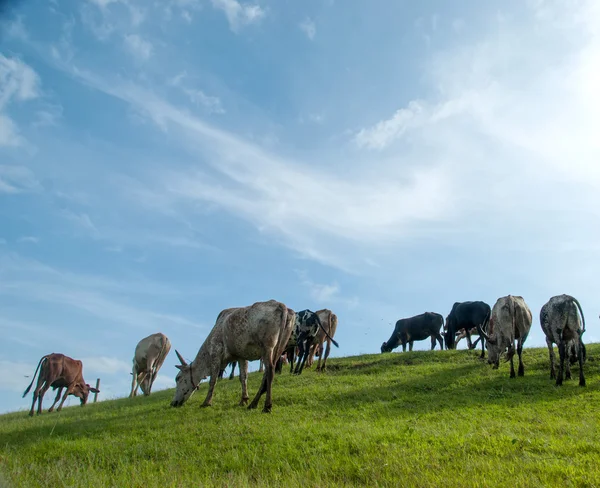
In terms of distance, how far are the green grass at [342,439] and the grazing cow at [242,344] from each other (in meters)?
0.65

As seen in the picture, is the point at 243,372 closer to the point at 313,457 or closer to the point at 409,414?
the point at 409,414

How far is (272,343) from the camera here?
14016 millimetres

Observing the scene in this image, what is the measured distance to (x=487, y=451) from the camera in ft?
27.3

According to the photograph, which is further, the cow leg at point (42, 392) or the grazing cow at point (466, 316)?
the grazing cow at point (466, 316)

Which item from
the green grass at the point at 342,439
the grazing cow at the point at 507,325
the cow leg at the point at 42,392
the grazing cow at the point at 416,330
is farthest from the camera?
the grazing cow at the point at 416,330

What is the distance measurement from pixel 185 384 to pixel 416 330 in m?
20.8

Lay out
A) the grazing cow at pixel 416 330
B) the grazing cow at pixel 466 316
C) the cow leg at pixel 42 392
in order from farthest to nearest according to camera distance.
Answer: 1. the grazing cow at pixel 416 330
2. the grazing cow at pixel 466 316
3. the cow leg at pixel 42 392

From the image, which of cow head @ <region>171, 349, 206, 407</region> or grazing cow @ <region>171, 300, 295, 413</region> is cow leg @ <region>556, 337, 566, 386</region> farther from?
cow head @ <region>171, 349, 206, 407</region>

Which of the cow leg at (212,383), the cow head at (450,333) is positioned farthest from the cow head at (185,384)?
the cow head at (450,333)

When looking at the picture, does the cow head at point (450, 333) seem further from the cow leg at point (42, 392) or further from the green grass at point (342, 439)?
the cow leg at point (42, 392)

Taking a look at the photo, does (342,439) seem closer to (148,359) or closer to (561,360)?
(561,360)

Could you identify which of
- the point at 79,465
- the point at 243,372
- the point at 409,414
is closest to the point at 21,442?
the point at 79,465

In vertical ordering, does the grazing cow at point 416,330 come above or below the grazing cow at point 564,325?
above

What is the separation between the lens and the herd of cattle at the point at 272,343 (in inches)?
567
